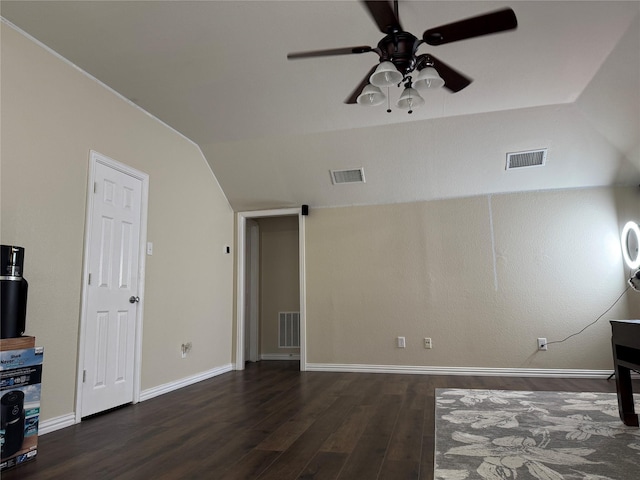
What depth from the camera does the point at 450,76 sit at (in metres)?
2.52

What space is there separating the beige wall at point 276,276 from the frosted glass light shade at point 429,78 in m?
4.27

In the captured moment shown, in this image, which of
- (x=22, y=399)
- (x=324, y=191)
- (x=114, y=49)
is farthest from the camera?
(x=324, y=191)

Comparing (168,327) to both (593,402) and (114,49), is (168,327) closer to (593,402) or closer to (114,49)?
(114,49)

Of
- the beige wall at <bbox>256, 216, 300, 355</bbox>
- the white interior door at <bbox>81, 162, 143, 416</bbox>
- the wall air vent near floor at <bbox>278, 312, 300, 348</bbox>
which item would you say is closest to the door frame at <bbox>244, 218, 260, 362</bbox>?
the beige wall at <bbox>256, 216, 300, 355</bbox>

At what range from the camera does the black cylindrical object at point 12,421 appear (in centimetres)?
218

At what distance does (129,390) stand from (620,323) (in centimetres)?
383

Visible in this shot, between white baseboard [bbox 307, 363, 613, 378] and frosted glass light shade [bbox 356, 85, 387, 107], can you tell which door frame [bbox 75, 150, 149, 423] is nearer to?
frosted glass light shade [bbox 356, 85, 387, 107]

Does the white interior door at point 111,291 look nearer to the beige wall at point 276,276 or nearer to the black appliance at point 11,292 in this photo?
the black appliance at point 11,292

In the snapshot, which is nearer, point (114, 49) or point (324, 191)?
point (114, 49)

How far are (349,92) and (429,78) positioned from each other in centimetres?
148

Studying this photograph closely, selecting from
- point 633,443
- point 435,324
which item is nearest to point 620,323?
point 633,443

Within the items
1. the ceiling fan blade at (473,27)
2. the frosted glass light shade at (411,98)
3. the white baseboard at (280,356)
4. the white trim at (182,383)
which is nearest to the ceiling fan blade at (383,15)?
the ceiling fan blade at (473,27)

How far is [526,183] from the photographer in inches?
192

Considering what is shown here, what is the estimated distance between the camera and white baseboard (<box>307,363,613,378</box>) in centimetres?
462
